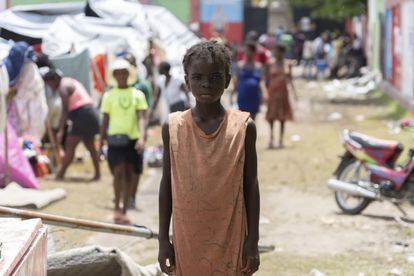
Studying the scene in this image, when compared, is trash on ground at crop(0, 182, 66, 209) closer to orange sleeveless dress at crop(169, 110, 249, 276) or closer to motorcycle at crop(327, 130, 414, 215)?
motorcycle at crop(327, 130, 414, 215)

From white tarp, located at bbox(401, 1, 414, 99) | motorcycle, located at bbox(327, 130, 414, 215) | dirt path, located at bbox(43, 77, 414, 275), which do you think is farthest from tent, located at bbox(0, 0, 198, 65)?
white tarp, located at bbox(401, 1, 414, 99)

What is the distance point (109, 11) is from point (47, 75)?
5.42 ft

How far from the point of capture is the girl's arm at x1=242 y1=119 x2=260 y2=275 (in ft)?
12.7

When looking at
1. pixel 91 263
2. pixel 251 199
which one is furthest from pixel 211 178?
pixel 91 263

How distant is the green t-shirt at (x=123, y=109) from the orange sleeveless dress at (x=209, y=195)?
4711 mm

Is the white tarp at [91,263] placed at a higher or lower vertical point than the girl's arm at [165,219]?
lower

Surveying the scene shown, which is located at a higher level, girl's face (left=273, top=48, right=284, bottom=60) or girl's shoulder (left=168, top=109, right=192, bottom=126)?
girl's shoulder (left=168, top=109, right=192, bottom=126)

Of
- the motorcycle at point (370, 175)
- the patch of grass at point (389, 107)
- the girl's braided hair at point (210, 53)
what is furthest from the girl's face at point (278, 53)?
the girl's braided hair at point (210, 53)

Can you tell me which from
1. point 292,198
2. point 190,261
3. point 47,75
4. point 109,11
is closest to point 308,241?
point 292,198

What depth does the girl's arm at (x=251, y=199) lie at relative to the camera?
3.88 meters

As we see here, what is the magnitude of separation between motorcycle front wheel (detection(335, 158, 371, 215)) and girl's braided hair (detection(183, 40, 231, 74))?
208 inches

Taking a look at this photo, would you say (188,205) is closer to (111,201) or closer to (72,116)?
(111,201)

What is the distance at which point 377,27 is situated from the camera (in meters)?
28.1

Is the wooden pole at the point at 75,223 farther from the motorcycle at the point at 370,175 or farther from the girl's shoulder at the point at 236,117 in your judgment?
the motorcycle at the point at 370,175
